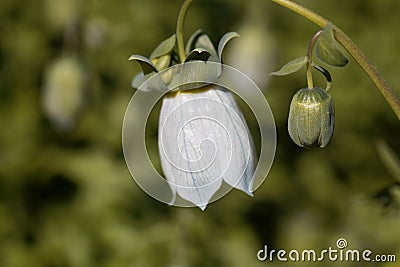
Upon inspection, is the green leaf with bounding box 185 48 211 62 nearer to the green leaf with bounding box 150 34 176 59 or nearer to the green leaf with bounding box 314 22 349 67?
the green leaf with bounding box 150 34 176 59

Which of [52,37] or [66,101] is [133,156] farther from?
[52,37]

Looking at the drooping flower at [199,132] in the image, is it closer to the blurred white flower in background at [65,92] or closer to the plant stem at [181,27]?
the plant stem at [181,27]

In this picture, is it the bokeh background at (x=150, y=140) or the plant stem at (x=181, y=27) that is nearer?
the plant stem at (x=181, y=27)

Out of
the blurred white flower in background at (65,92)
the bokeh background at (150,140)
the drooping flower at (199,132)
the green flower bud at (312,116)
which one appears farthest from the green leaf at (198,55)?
the blurred white flower in background at (65,92)

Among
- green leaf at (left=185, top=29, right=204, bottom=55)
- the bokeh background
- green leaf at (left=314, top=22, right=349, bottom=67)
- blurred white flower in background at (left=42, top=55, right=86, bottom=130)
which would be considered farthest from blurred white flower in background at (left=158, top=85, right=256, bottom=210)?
blurred white flower in background at (left=42, top=55, right=86, bottom=130)

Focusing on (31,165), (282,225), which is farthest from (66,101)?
(282,225)
